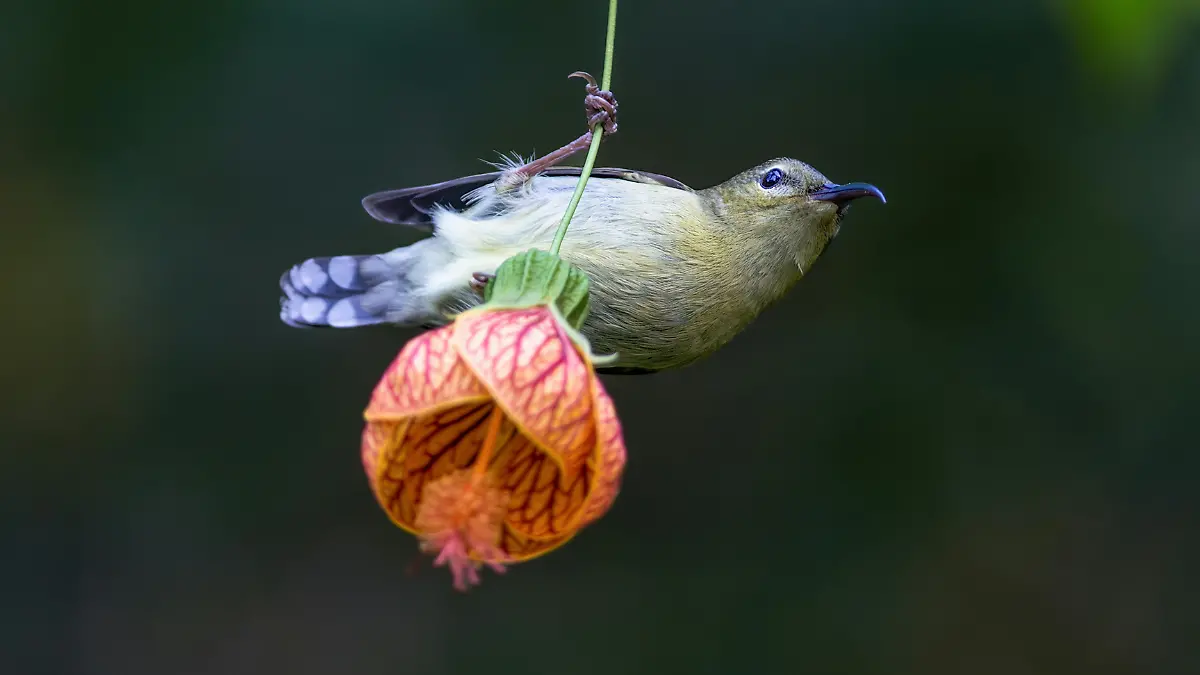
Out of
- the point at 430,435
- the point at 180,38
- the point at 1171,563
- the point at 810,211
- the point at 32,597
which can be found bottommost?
the point at 32,597

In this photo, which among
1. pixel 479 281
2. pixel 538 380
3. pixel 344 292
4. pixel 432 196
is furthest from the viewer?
pixel 344 292

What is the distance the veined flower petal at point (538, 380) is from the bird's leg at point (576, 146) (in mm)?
1026

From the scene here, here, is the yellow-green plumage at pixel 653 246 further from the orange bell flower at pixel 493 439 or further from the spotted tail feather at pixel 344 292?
the orange bell flower at pixel 493 439

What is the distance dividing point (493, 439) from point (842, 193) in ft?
5.36

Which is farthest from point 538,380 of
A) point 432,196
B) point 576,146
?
point 432,196

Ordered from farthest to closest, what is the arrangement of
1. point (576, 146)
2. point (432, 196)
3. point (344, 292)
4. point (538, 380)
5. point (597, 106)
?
1. point (344, 292)
2. point (432, 196)
3. point (576, 146)
4. point (597, 106)
5. point (538, 380)

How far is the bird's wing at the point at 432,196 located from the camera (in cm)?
341

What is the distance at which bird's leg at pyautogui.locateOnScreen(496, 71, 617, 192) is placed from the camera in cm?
285

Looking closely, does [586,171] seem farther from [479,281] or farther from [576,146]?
[576,146]

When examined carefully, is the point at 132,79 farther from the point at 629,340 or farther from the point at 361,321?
the point at 629,340

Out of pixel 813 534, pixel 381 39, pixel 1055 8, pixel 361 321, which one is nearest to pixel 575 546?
pixel 813 534

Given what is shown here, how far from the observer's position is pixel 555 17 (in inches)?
180

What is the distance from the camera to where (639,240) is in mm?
3137

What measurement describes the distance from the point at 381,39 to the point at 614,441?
9.88 ft
